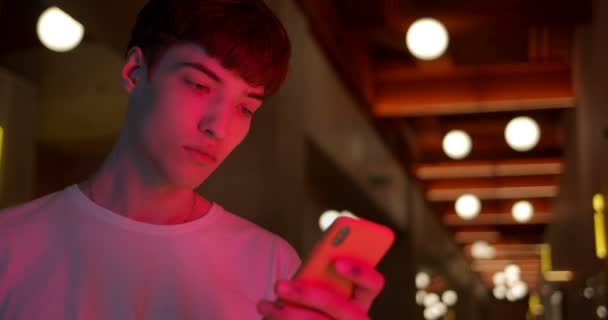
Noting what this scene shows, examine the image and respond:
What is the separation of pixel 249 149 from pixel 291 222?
1.70ft

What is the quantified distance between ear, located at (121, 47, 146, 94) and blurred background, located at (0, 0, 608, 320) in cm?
105

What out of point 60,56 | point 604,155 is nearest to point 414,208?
point 604,155

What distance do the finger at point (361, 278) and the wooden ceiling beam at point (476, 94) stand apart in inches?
223

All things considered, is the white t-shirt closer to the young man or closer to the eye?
the young man

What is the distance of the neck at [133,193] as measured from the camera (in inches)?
64.8

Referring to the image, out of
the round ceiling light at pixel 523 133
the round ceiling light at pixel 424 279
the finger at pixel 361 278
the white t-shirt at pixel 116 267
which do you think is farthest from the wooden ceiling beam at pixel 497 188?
the finger at pixel 361 278

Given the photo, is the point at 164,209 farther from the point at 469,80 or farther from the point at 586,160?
the point at 469,80

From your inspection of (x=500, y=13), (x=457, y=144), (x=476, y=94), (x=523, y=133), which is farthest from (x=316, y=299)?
(x=457, y=144)

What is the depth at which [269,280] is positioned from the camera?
66.9 inches

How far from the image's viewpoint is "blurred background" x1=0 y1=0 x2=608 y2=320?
296 cm

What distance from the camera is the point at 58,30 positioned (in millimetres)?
2912

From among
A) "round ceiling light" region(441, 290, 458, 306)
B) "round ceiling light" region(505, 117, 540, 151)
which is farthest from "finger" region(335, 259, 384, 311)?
"round ceiling light" region(441, 290, 458, 306)

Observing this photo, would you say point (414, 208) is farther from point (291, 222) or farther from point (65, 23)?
point (65, 23)

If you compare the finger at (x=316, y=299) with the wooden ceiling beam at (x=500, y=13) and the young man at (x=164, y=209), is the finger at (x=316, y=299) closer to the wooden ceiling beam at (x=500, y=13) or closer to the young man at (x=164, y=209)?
the young man at (x=164, y=209)
